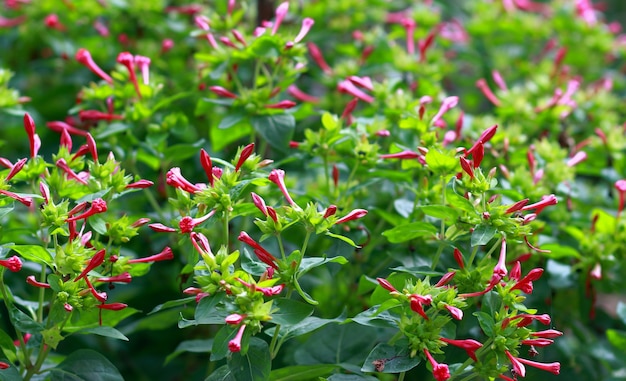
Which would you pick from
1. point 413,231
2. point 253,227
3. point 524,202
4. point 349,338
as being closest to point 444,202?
point 413,231

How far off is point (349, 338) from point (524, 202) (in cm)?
49

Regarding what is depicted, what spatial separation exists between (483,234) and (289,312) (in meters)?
0.33

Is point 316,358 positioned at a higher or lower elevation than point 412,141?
lower

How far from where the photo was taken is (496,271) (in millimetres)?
1183

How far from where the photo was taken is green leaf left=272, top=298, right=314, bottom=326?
1186 millimetres

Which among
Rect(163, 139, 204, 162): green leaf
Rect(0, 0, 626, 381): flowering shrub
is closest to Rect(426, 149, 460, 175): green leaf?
Rect(0, 0, 626, 381): flowering shrub

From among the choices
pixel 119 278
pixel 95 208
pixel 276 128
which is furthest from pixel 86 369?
pixel 276 128

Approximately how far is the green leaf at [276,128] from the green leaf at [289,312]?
42cm

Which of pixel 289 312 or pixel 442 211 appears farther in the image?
pixel 442 211

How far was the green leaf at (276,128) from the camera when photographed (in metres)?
1.56

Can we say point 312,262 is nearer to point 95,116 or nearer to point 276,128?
point 276,128

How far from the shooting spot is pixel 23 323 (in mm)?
1284

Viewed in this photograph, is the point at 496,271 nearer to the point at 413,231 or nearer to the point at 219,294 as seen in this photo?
the point at 413,231

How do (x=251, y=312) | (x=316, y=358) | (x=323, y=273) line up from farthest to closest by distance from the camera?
(x=323, y=273) → (x=316, y=358) → (x=251, y=312)
